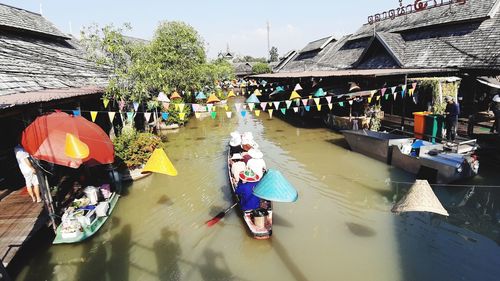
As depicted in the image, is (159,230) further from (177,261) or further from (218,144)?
(218,144)

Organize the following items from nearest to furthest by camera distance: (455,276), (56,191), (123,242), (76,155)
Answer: (455,276), (76,155), (123,242), (56,191)

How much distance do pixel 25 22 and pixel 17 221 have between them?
43.8ft

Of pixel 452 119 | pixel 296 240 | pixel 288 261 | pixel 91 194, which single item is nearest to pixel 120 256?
pixel 91 194

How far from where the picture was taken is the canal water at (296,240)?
7.09m

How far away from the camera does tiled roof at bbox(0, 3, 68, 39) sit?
15035mm

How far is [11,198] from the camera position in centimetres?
950

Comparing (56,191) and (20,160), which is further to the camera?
(56,191)

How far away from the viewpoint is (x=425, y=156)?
1119cm

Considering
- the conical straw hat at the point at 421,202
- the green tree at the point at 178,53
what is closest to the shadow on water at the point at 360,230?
the conical straw hat at the point at 421,202

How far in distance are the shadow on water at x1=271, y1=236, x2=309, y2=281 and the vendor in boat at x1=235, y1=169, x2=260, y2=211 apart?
44.0 inches

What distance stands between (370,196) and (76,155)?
907 centimetres

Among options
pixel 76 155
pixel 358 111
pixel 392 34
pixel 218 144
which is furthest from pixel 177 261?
pixel 392 34

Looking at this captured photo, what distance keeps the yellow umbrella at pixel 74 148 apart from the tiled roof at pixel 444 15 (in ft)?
69.2

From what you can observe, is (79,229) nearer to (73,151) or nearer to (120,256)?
(120,256)
